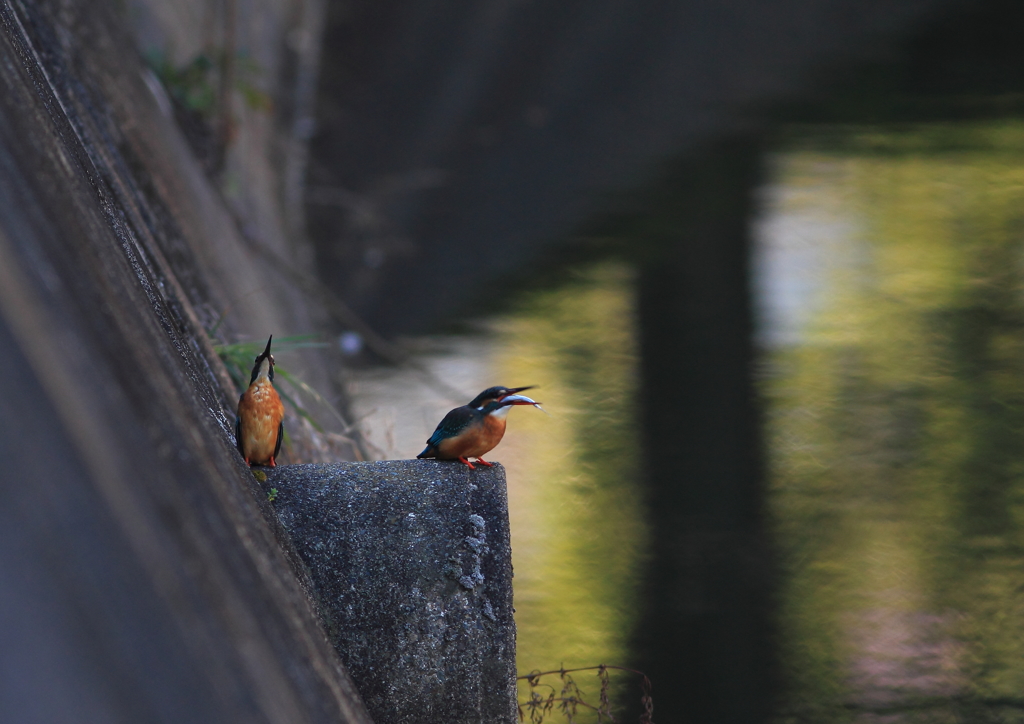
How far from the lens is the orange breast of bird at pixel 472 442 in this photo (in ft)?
6.29

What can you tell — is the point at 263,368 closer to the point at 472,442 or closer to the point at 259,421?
the point at 259,421

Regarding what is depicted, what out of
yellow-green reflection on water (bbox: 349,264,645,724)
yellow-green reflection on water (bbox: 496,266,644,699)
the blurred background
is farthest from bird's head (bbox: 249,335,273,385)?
yellow-green reflection on water (bbox: 496,266,644,699)

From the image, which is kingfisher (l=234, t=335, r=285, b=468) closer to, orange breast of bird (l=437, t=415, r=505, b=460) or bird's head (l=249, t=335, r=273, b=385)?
bird's head (l=249, t=335, r=273, b=385)

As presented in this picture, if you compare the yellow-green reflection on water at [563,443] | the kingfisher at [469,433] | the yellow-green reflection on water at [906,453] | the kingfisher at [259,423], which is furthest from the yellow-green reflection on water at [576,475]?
the kingfisher at [259,423]

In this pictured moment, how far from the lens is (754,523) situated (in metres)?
4.07

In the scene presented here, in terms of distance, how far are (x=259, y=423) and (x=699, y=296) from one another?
4.08 metres

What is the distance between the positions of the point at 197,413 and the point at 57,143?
409 mm

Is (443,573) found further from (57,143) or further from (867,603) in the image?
(867,603)

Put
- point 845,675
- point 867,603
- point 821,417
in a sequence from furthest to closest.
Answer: point 821,417
point 867,603
point 845,675

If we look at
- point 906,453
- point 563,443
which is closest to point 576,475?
point 563,443

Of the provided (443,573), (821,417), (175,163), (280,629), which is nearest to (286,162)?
(175,163)

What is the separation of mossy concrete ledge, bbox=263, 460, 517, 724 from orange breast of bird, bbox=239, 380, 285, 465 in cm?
6

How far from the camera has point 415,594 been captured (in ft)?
5.89

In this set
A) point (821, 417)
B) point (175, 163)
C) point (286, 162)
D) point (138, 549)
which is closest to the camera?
point (138, 549)
